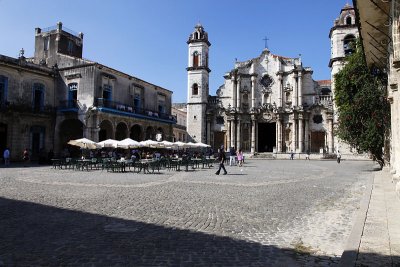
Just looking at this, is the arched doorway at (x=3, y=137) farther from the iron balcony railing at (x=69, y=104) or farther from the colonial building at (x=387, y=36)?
the colonial building at (x=387, y=36)

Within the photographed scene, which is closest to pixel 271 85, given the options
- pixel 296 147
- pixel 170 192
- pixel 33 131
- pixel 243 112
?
pixel 243 112

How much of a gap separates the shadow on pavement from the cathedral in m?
37.5

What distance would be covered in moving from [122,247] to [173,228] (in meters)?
1.28

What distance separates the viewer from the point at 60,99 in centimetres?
2986

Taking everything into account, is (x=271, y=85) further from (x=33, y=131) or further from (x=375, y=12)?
(x=375, y=12)

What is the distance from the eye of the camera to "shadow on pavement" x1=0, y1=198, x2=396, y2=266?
4.21m

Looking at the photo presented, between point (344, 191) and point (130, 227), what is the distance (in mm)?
7540

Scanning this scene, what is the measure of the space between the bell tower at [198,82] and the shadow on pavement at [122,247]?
3799 cm

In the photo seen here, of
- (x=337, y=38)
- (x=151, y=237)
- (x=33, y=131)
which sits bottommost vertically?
(x=151, y=237)

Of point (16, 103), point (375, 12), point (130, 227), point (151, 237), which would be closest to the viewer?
point (151, 237)

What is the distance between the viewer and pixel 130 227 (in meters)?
5.86

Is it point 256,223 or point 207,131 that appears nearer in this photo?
point 256,223

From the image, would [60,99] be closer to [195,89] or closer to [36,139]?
[36,139]

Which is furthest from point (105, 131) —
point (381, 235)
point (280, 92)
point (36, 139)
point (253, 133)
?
point (381, 235)
